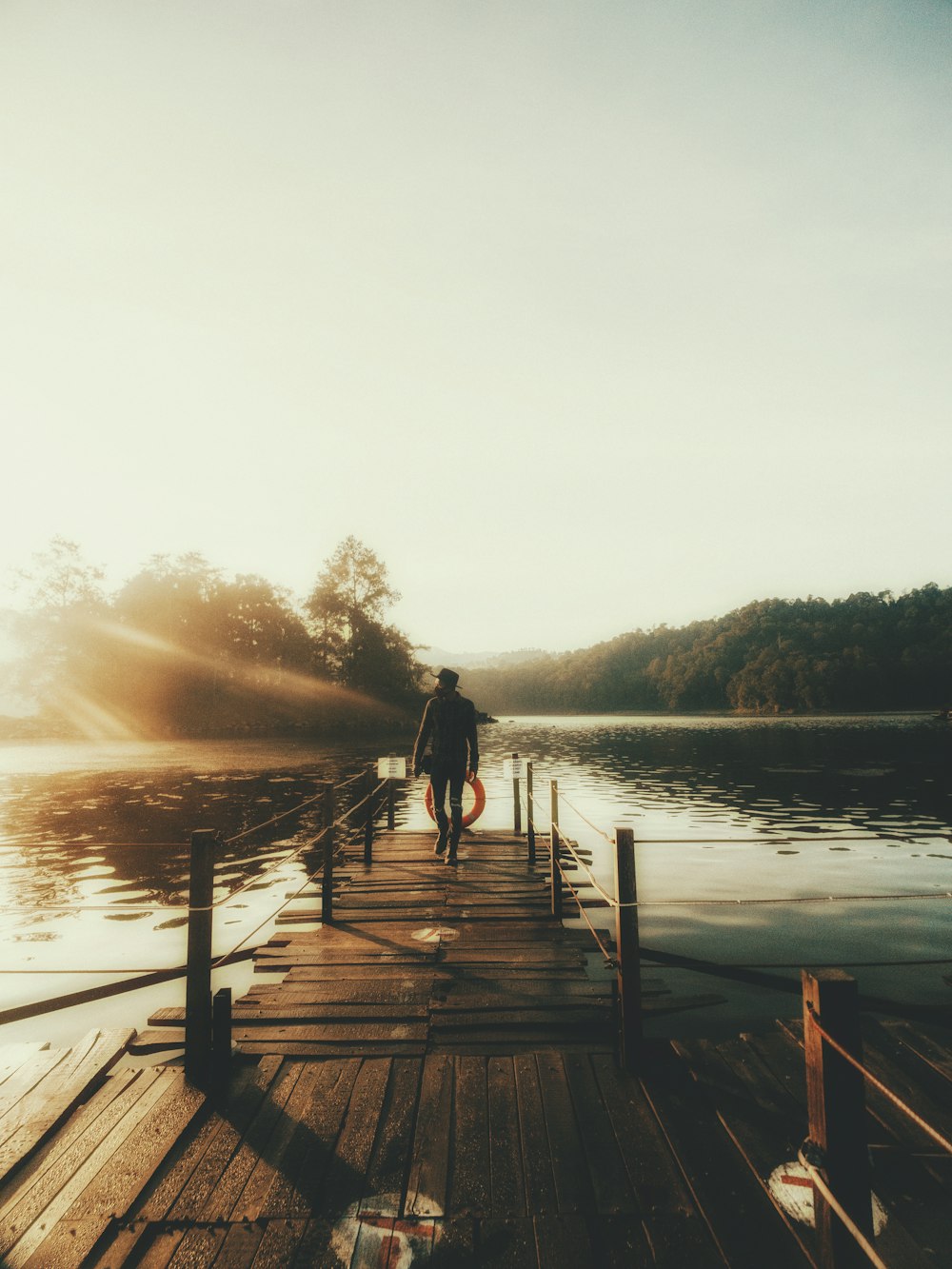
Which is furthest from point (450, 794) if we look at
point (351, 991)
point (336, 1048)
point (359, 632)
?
point (359, 632)

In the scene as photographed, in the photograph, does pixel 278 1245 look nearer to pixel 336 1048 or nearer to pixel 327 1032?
pixel 336 1048

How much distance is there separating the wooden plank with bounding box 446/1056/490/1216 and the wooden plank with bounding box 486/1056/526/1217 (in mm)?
29

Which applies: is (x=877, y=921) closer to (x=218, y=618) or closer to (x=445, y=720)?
(x=445, y=720)

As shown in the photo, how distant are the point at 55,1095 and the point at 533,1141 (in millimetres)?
2656

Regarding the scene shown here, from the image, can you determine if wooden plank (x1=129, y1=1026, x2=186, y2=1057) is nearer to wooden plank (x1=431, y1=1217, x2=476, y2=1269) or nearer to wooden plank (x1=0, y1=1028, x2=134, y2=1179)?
wooden plank (x1=0, y1=1028, x2=134, y2=1179)

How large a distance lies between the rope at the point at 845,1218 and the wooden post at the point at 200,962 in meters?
3.22

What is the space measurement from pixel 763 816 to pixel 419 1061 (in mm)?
17408

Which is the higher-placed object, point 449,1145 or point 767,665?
point 767,665

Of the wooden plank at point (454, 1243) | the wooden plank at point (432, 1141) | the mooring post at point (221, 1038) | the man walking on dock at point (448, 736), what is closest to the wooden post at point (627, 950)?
the wooden plank at point (432, 1141)

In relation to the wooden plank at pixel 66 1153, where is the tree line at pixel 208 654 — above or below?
above

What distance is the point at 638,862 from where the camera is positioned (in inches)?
591

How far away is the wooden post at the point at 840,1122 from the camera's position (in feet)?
8.29

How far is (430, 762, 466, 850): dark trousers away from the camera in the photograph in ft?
30.6

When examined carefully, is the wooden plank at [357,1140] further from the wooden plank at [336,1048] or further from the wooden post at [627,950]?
the wooden post at [627,950]
